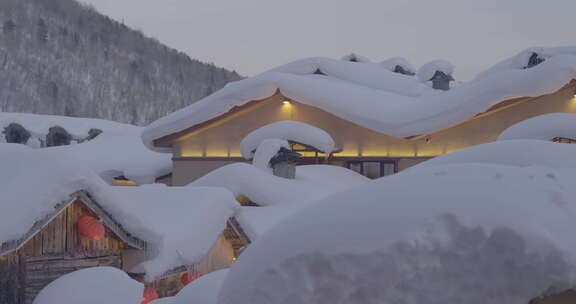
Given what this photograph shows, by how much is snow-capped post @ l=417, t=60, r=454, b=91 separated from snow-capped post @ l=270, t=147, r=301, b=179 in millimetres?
13208

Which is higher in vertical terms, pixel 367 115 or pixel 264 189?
pixel 367 115

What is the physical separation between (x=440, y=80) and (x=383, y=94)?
4.85 meters

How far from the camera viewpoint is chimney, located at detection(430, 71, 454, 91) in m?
30.5

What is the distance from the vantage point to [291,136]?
2278 cm

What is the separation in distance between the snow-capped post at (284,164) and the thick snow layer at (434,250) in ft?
52.0

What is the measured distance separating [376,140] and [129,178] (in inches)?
420

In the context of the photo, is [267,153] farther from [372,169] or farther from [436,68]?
[436,68]

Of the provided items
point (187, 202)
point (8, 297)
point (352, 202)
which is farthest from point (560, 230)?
point (187, 202)

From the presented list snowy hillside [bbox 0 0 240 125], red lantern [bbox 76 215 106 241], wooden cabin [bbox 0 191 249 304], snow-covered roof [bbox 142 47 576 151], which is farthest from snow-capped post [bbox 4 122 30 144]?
snowy hillside [bbox 0 0 240 125]

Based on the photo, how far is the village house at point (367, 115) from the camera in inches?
856

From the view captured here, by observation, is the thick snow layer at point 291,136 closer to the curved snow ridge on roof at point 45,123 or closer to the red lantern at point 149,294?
the red lantern at point 149,294

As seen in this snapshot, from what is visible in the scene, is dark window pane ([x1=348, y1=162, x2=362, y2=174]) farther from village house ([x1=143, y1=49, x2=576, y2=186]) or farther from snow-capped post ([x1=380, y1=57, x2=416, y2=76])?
snow-capped post ([x1=380, y1=57, x2=416, y2=76])

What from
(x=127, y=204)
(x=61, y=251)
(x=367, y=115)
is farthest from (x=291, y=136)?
(x=61, y=251)

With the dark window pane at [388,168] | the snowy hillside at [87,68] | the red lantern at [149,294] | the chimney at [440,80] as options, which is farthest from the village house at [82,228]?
the snowy hillside at [87,68]
